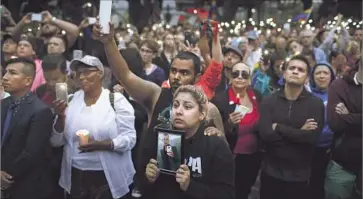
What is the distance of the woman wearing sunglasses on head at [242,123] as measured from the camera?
4547 mm

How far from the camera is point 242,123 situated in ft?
15.1

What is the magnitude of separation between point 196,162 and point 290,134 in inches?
65.7

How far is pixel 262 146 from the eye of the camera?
4.71 meters

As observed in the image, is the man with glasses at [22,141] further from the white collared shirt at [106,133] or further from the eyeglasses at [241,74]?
the eyeglasses at [241,74]

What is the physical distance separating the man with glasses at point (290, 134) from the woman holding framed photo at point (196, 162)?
1.56 metres

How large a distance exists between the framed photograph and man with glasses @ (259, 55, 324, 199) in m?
1.76

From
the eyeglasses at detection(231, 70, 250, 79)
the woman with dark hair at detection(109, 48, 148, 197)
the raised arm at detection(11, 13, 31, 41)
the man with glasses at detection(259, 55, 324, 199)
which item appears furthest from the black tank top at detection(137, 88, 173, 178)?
the raised arm at detection(11, 13, 31, 41)

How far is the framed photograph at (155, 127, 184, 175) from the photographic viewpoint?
256cm

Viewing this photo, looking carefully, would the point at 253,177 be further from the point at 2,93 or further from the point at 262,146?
the point at 2,93

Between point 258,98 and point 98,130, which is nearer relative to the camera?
point 98,130

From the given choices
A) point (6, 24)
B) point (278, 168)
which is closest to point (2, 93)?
point (278, 168)

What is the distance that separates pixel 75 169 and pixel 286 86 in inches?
79.0

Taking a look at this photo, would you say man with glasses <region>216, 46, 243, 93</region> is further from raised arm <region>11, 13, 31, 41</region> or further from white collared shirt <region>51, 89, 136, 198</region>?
raised arm <region>11, 13, 31, 41</region>

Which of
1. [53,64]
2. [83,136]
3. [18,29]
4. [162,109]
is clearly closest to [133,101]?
[53,64]
